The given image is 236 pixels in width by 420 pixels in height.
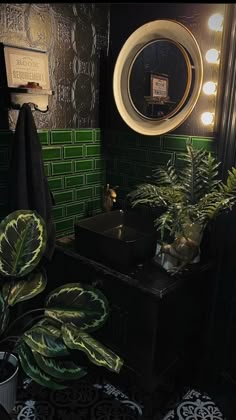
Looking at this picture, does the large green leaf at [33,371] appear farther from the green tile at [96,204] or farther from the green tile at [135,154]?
the green tile at [135,154]

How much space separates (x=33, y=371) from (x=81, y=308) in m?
0.32

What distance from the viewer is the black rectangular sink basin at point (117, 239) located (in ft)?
5.21

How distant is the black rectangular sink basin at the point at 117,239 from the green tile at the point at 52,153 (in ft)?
1.44

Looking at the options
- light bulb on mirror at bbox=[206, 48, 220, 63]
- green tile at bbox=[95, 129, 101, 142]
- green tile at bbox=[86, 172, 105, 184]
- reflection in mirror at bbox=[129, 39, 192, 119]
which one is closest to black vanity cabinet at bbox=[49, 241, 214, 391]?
green tile at bbox=[86, 172, 105, 184]

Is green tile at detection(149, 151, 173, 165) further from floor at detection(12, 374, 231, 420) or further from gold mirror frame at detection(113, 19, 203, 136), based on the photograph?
floor at detection(12, 374, 231, 420)

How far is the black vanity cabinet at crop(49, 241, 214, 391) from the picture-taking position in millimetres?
1479

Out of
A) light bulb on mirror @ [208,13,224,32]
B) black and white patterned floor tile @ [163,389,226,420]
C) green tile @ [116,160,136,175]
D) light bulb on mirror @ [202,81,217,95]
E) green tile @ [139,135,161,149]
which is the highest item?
light bulb on mirror @ [208,13,224,32]

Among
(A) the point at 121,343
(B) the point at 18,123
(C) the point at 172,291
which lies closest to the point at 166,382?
(A) the point at 121,343

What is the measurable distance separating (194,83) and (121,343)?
140 centimetres

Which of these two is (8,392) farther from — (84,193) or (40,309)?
(84,193)

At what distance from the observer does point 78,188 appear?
2129 millimetres

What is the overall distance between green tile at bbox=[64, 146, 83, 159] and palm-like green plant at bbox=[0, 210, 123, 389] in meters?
0.66

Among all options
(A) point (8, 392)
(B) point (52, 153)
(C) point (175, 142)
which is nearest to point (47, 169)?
(B) point (52, 153)

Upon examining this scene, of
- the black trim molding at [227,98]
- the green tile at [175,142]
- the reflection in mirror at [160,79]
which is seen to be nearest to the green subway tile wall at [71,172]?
the reflection in mirror at [160,79]
